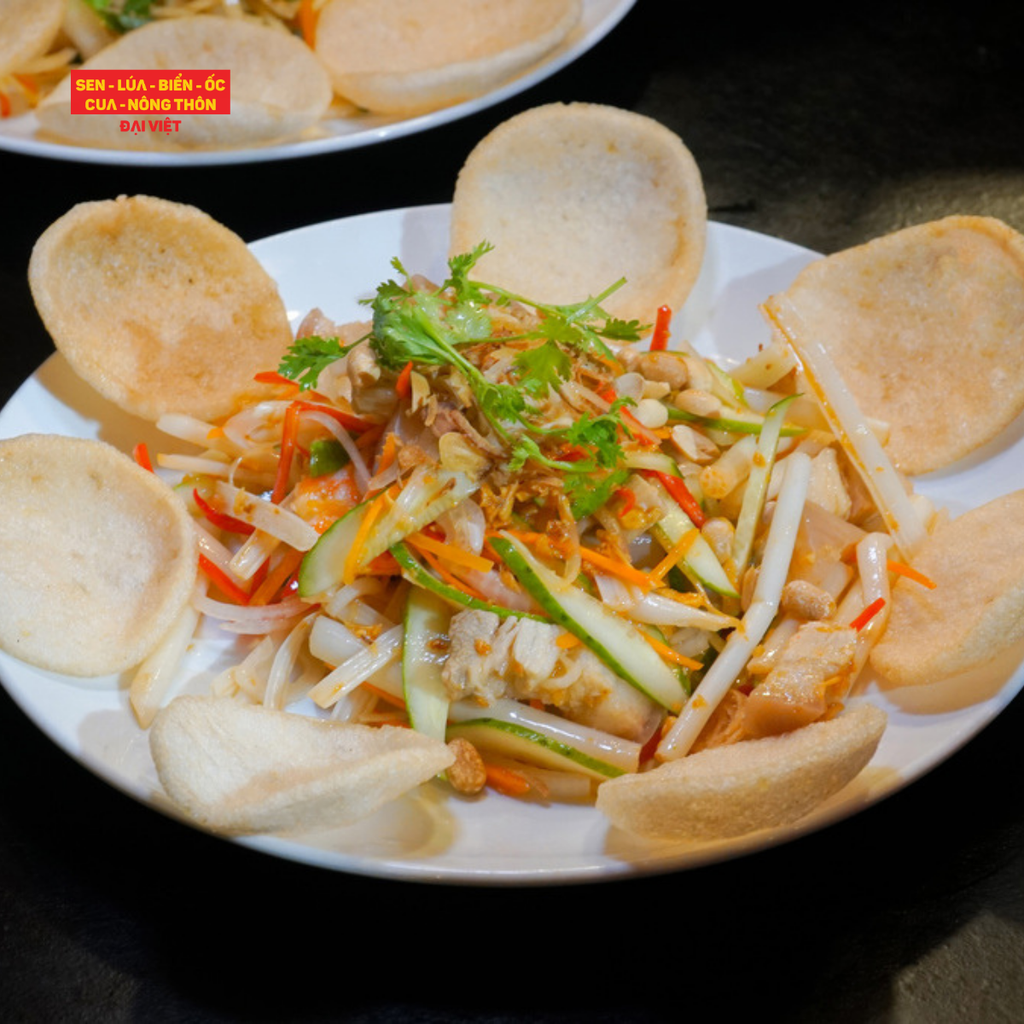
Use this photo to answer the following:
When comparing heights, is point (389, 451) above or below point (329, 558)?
above

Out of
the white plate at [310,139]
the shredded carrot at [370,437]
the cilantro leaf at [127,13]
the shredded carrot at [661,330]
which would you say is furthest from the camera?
the cilantro leaf at [127,13]

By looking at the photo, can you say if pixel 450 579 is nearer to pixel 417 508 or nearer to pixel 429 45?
pixel 417 508

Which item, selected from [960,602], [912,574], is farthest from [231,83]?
[960,602]

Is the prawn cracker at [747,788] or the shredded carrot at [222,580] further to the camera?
the shredded carrot at [222,580]

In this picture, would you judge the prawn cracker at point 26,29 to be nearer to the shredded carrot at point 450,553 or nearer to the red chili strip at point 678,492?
the shredded carrot at point 450,553

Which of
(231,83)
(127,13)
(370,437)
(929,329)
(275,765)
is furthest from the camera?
(127,13)

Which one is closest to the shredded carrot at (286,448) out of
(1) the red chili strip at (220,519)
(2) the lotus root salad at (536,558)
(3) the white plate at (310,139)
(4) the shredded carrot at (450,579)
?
(2) the lotus root salad at (536,558)

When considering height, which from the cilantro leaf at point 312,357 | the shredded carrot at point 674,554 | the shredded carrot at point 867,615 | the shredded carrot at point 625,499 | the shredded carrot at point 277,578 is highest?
the cilantro leaf at point 312,357
